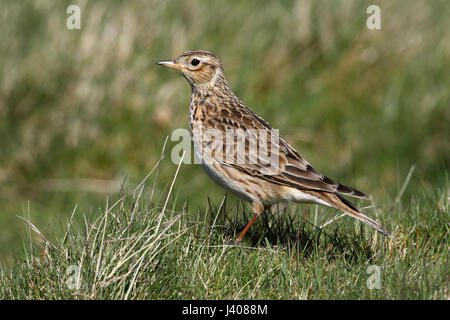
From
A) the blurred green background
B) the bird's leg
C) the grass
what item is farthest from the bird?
the blurred green background

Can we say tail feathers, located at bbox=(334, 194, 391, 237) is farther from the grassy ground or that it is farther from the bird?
the grassy ground

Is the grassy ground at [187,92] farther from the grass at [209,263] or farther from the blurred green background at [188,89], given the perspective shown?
the grass at [209,263]

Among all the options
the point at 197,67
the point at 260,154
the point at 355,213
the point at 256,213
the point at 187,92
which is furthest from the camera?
the point at 187,92

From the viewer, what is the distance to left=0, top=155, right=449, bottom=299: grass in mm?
4367

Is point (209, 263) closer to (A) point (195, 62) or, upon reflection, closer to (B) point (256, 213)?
(B) point (256, 213)

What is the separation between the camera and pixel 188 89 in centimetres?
949

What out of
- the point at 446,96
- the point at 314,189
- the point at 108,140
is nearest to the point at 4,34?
the point at 108,140

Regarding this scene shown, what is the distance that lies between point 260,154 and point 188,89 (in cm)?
386

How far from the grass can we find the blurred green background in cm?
321

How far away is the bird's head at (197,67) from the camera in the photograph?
21.4 feet

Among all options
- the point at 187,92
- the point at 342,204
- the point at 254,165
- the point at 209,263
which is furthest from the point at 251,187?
the point at 187,92

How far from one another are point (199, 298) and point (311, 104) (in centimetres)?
567

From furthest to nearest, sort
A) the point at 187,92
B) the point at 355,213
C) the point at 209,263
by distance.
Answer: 1. the point at 187,92
2. the point at 355,213
3. the point at 209,263

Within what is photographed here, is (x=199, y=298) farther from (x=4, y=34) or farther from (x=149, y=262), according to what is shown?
(x=4, y=34)
